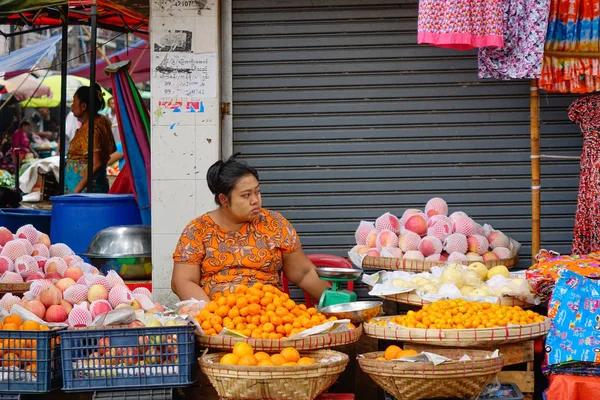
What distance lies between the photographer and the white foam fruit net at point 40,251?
5777 mm

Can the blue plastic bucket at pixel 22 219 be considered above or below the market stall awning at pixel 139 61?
below

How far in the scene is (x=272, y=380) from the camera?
401 centimetres

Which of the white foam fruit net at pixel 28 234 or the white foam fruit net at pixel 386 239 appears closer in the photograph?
the white foam fruit net at pixel 28 234

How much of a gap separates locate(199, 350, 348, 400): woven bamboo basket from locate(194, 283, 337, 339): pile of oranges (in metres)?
0.29

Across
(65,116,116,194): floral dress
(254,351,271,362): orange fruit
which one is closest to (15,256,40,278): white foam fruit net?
(254,351,271,362): orange fruit

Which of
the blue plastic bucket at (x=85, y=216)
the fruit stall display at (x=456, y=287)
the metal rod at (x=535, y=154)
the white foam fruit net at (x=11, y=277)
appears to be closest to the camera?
the fruit stall display at (x=456, y=287)

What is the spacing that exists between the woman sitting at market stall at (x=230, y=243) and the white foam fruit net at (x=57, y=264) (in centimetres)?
72

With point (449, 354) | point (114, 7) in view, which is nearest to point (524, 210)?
point (449, 354)

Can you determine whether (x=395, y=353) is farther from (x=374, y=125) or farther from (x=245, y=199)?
(x=374, y=125)

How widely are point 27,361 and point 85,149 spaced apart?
5916mm

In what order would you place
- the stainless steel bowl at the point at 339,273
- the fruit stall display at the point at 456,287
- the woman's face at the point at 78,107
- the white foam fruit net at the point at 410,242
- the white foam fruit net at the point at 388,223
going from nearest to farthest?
1. the fruit stall display at the point at 456,287
2. the stainless steel bowl at the point at 339,273
3. the white foam fruit net at the point at 410,242
4. the white foam fruit net at the point at 388,223
5. the woman's face at the point at 78,107

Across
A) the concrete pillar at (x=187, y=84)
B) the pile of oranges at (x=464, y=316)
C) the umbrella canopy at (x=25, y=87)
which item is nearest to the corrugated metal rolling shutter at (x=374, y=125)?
the concrete pillar at (x=187, y=84)

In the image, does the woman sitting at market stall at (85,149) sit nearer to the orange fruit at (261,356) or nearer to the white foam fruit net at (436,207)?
the white foam fruit net at (436,207)

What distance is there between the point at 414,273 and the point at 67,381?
100 inches
